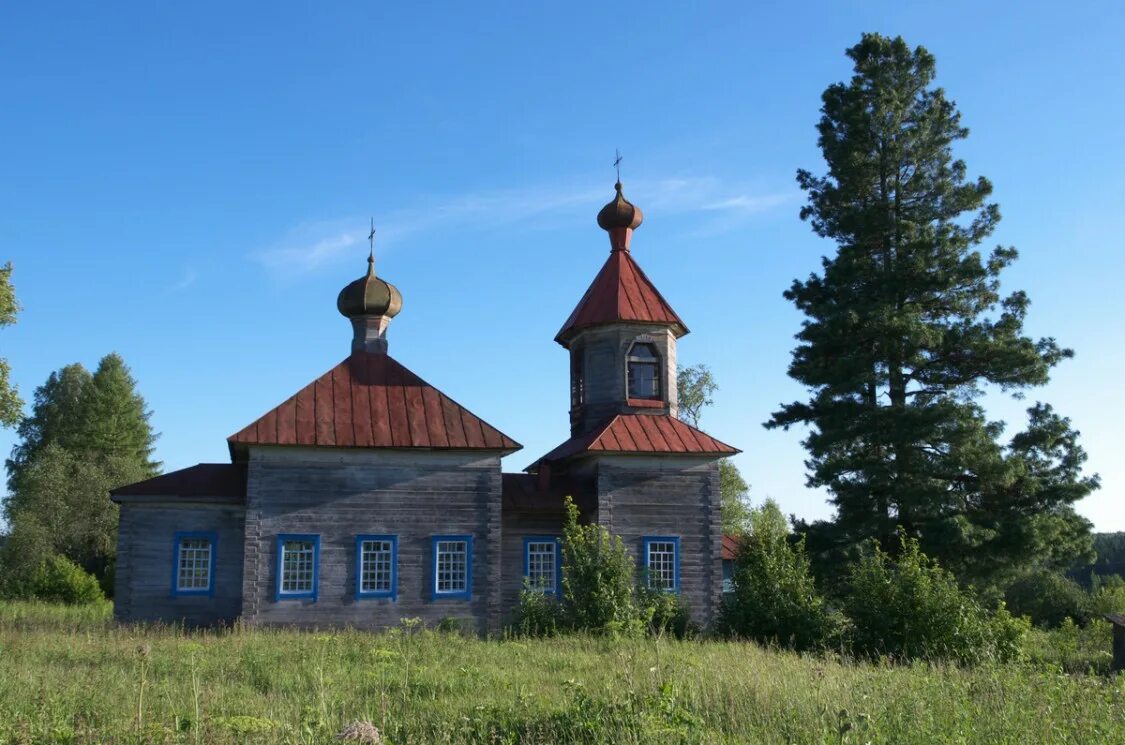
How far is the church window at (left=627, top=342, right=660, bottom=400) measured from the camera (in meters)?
25.2

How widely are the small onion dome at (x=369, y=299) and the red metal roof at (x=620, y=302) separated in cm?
478

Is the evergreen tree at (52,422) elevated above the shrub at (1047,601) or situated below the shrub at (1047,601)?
above

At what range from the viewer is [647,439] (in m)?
23.1

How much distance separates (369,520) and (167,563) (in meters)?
4.46

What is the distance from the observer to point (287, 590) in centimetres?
2059

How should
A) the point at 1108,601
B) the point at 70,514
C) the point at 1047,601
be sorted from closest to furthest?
the point at 70,514
the point at 1047,601
the point at 1108,601

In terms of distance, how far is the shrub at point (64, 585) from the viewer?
32.3 meters

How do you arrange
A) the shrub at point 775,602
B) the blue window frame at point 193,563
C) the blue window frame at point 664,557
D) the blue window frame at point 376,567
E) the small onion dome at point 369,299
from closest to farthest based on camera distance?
the shrub at point 775,602, the blue window frame at point 376,567, the blue window frame at point 193,563, the blue window frame at point 664,557, the small onion dome at point 369,299

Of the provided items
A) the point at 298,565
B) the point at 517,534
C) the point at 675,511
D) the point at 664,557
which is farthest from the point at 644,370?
the point at 298,565

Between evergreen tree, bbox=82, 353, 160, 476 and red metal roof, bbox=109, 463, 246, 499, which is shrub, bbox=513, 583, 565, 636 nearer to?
red metal roof, bbox=109, 463, 246, 499

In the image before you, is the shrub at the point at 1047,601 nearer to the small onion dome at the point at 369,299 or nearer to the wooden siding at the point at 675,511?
the wooden siding at the point at 675,511

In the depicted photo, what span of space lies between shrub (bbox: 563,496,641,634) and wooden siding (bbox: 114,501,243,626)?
736 centimetres

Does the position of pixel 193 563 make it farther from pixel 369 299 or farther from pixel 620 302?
pixel 620 302

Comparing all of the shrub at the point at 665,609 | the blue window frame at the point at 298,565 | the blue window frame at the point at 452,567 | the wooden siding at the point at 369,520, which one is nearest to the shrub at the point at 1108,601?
the shrub at the point at 665,609
